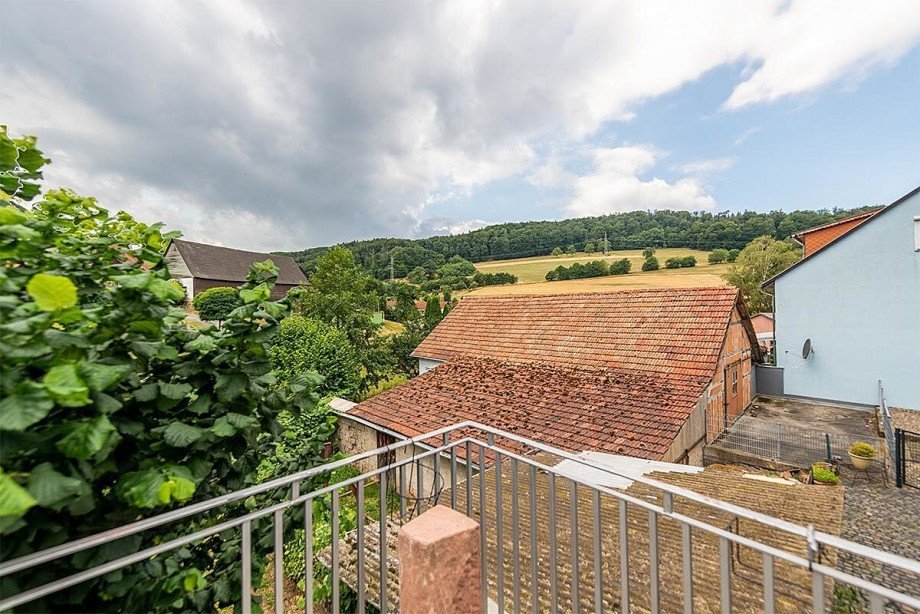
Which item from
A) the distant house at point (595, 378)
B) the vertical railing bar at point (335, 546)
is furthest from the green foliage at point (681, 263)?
the vertical railing bar at point (335, 546)

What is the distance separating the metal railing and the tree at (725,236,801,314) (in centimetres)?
2905

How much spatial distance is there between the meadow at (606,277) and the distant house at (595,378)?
14.7 metres

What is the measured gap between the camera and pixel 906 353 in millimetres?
12359

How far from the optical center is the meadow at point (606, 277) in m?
32.2

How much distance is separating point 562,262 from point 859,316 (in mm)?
31426

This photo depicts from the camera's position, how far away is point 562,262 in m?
44.2

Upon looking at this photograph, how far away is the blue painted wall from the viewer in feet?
40.1

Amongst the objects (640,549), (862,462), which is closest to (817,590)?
(640,549)

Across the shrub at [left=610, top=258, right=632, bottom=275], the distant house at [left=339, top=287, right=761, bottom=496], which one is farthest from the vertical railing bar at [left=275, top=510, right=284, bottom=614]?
the shrub at [left=610, top=258, right=632, bottom=275]

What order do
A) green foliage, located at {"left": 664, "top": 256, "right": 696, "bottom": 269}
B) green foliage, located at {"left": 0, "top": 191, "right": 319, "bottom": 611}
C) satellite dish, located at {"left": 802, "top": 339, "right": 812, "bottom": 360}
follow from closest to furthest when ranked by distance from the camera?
1. green foliage, located at {"left": 0, "top": 191, "right": 319, "bottom": 611}
2. satellite dish, located at {"left": 802, "top": 339, "right": 812, "bottom": 360}
3. green foliage, located at {"left": 664, "top": 256, "right": 696, "bottom": 269}

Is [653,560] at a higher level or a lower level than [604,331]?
higher

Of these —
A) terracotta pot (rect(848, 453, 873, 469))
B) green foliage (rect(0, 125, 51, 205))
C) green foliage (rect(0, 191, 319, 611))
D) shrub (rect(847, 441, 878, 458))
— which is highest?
green foliage (rect(0, 125, 51, 205))

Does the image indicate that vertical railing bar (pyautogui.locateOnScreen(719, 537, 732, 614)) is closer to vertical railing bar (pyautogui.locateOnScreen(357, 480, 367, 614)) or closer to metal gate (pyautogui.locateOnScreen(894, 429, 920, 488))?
vertical railing bar (pyautogui.locateOnScreen(357, 480, 367, 614))

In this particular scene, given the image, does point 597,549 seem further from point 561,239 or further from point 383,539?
point 561,239
